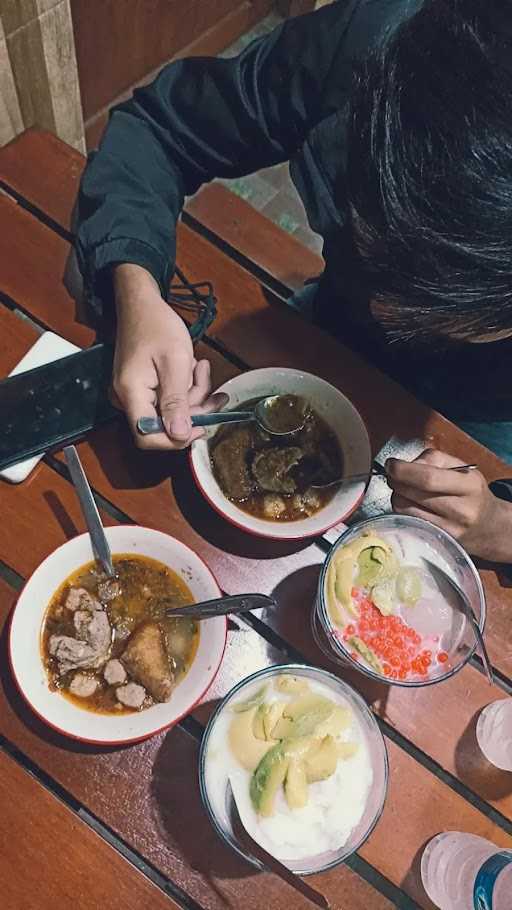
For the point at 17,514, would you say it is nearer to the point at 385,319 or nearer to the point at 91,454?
the point at 91,454

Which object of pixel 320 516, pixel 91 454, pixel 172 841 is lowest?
pixel 172 841

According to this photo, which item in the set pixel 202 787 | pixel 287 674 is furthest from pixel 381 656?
pixel 202 787

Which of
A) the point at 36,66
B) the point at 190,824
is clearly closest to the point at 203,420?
the point at 190,824

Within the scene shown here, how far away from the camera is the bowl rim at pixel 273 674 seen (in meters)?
0.95

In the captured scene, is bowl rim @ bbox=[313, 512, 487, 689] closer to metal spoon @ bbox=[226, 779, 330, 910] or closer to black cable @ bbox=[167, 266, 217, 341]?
metal spoon @ bbox=[226, 779, 330, 910]

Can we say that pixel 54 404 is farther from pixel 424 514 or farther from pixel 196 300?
pixel 424 514

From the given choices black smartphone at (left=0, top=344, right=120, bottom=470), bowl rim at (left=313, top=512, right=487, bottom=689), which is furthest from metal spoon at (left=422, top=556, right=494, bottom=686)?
black smartphone at (left=0, top=344, right=120, bottom=470)

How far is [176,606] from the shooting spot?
1081 mm

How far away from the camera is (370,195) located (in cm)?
82

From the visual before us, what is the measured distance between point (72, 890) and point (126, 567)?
43 cm

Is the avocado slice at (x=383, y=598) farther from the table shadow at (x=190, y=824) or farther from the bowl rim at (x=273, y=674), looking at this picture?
the table shadow at (x=190, y=824)

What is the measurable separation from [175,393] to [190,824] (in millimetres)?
607

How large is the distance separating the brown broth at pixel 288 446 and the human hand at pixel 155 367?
54mm

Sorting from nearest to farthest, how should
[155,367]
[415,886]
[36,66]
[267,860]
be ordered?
1. [267,860]
2. [415,886]
3. [155,367]
4. [36,66]
